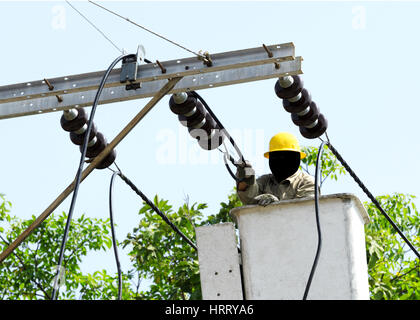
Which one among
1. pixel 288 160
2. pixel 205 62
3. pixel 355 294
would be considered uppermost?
pixel 205 62

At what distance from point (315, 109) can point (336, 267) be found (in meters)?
2.60

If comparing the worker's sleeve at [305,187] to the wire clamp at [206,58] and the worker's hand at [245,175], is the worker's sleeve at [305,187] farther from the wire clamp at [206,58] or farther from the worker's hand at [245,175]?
the wire clamp at [206,58]

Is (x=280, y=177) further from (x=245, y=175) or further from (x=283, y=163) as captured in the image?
(x=245, y=175)

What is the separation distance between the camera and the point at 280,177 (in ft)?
20.6

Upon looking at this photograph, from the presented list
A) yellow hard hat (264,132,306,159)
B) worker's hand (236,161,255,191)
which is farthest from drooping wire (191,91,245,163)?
worker's hand (236,161,255,191)

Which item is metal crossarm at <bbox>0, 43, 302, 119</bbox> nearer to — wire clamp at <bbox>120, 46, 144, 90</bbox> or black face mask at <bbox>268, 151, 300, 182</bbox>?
wire clamp at <bbox>120, 46, 144, 90</bbox>

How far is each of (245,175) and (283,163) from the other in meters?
0.51

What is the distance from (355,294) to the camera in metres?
4.88

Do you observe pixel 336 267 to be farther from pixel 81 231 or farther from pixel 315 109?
pixel 81 231

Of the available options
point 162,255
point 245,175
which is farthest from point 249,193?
point 162,255

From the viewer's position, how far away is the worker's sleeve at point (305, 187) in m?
6.06

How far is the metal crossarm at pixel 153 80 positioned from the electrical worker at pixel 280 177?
2.42ft

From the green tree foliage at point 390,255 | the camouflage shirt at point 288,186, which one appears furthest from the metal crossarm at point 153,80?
the green tree foliage at point 390,255
